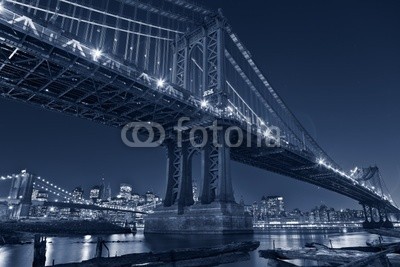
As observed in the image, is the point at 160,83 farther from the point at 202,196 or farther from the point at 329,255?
the point at 329,255

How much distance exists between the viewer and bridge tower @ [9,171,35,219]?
92.1 m

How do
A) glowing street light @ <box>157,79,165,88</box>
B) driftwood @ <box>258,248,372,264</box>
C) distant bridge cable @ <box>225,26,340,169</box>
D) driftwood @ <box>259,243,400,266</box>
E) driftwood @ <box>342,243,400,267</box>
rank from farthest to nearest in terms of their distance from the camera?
distant bridge cable @ <box>225,26,340,169</box>, glowing street light @ <box>157,79,165,88</box>, driftwood @ <box>258,248,372,264</box>, driftwood @ <box>259,243,400,266</box>, driftwood @ <box>342,243,400,267</box>

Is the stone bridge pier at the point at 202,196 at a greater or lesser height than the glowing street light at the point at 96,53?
lesser

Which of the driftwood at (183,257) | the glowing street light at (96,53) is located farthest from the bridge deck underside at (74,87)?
the driftwood at (183,257)

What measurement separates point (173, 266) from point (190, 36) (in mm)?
41853

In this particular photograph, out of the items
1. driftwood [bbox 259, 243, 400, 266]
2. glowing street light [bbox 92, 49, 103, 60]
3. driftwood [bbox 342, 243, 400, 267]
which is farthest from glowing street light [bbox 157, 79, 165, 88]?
driftwood [bbox 342, 243, 400, 267]

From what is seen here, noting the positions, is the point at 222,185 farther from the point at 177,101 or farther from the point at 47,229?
the point at 47,229

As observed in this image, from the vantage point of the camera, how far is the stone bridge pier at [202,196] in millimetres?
31391

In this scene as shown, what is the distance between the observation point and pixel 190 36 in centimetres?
4700

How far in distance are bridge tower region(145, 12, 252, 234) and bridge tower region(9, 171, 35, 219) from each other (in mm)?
70990

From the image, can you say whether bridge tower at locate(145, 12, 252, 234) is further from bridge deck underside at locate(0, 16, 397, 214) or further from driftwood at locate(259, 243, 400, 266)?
driftwood at locate(259, 243, 400, 266)

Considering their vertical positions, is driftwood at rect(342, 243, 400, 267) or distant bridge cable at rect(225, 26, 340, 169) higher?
distant bridge cable at rect(225, 26, 340, 169)

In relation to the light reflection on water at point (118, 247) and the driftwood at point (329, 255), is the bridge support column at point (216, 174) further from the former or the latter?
the driftwood at point (329, 255)

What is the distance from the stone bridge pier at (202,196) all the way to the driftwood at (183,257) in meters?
17.6
